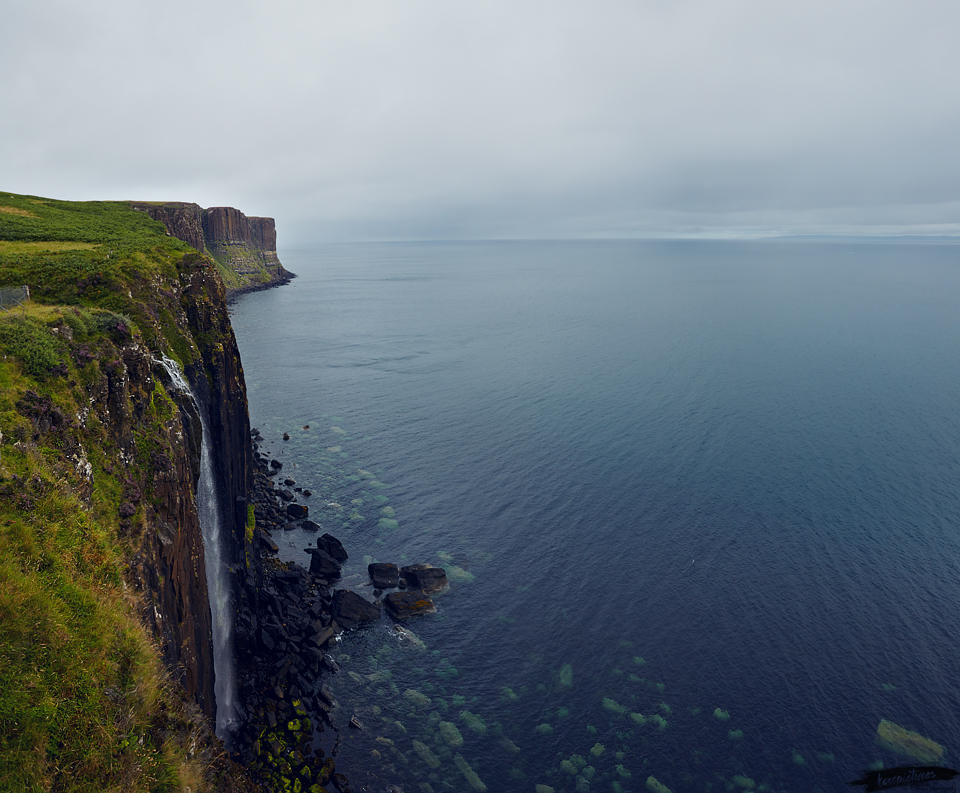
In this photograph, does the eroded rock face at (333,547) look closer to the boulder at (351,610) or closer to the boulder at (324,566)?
the boulder at (324,566)

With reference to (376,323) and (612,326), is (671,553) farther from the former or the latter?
(376,323)

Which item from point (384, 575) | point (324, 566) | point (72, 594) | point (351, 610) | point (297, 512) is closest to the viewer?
point (72, 594)

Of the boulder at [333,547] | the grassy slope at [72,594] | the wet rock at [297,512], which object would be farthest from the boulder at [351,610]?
the grassy slope at [72,594]

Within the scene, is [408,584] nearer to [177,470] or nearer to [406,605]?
[406,605]

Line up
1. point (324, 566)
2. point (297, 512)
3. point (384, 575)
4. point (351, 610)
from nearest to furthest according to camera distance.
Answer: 1. point (351, 610)
2. point (384, 575)
3. point (324, 566)
4. point (297, 512)

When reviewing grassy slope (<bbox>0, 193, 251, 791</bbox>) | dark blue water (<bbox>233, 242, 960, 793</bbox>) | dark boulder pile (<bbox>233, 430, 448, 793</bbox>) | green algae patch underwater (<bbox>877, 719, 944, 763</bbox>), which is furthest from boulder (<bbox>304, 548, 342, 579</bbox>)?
green algae patch underwater (<bbox>877, 719, 944, 763</bbox>)

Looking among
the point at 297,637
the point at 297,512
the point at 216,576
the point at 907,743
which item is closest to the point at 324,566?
the point at 297,637

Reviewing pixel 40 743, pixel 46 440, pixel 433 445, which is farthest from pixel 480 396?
pixel 40 743
